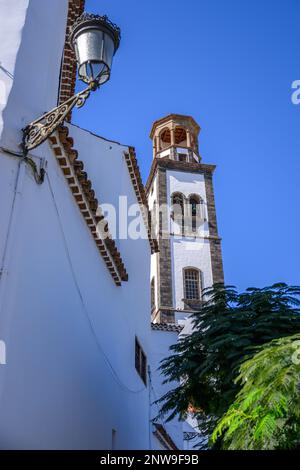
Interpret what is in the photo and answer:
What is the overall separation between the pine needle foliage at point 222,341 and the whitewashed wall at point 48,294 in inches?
54.7

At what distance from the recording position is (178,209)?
32.2 m

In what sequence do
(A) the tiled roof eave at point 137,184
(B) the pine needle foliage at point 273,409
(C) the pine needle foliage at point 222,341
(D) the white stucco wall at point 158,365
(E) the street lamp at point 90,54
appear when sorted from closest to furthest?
(B) the pine needle foliage at point 273,409 < (E) the street lamp at point 90,54 < (C) the pine needle foliage at point 222,341 < (A) the tiled roof eave at point 137,184 < (D) the white stucco wall at point 158,365

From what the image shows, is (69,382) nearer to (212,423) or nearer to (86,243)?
(86,243)

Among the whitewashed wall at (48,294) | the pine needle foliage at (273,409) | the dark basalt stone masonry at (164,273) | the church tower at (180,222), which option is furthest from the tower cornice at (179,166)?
the pine needle foliage at (273,409)

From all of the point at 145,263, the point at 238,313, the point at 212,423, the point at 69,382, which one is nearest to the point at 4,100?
the point at 69,382

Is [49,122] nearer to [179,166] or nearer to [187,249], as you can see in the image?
[187,249]

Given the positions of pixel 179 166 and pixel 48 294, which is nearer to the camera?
pixel 48 294

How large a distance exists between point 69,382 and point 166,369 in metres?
2.47

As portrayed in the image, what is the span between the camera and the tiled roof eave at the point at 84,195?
6.64 m

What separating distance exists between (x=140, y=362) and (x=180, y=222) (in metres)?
20.3

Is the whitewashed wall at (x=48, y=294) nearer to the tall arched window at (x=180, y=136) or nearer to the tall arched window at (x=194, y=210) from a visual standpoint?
the tall arched window at (x=194, y=210)

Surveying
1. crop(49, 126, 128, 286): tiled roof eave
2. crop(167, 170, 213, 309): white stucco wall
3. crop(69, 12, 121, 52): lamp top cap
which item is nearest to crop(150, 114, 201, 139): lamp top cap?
crop(167, 170, 213, 309): white stucco wall

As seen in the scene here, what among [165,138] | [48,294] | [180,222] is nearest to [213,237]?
[180,222]

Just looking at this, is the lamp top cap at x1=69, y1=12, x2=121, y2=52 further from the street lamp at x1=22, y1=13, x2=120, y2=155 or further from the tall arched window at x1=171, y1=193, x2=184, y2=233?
the tall arched window at x1=171, y1=193, x2=184, y2=233
